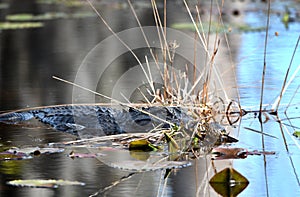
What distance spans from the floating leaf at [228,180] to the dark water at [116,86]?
0.05m

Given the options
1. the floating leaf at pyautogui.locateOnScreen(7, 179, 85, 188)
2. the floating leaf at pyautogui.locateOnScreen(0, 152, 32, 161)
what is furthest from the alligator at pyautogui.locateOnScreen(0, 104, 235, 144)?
the floating leaf at pyautogui.locateOnScreen(7, 179, 85, 188)

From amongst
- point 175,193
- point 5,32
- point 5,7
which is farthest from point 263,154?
point 5,7

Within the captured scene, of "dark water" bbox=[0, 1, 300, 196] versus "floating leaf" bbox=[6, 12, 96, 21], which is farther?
"floating leaf" bbox=[6, 12, 96, 21]

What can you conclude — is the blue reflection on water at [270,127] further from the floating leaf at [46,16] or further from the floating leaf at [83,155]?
the floating leaf at [46,16]

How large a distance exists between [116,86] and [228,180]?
3035 millimetres

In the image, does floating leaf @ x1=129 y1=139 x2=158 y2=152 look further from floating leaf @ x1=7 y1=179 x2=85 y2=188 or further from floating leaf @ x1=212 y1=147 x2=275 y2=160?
floating leaf @ x1=7 y1=179 x2=85 y2=188

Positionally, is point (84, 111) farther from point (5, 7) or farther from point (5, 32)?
point (5, 7)

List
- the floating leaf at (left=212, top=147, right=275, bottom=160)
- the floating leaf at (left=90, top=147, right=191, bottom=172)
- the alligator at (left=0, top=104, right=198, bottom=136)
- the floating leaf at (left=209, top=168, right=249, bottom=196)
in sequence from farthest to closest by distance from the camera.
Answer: the alligator at (left=0, top=104, right=198, bottom=136) < the floating leaf at (left=212, top=147, right=275, bottom=160) < the floating leaf at (left=90, top=147, right=191, bottom=172) < the floating leaf at (left=209, top=168, right=249, bottom=196)

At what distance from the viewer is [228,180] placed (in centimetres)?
348

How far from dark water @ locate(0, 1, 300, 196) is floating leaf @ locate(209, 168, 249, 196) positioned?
45 millimetres

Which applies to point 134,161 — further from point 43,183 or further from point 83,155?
point 43,183

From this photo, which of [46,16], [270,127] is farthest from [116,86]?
[46,16]

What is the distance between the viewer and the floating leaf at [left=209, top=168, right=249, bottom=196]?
3.43 meters

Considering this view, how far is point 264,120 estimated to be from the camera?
498 centimetres
